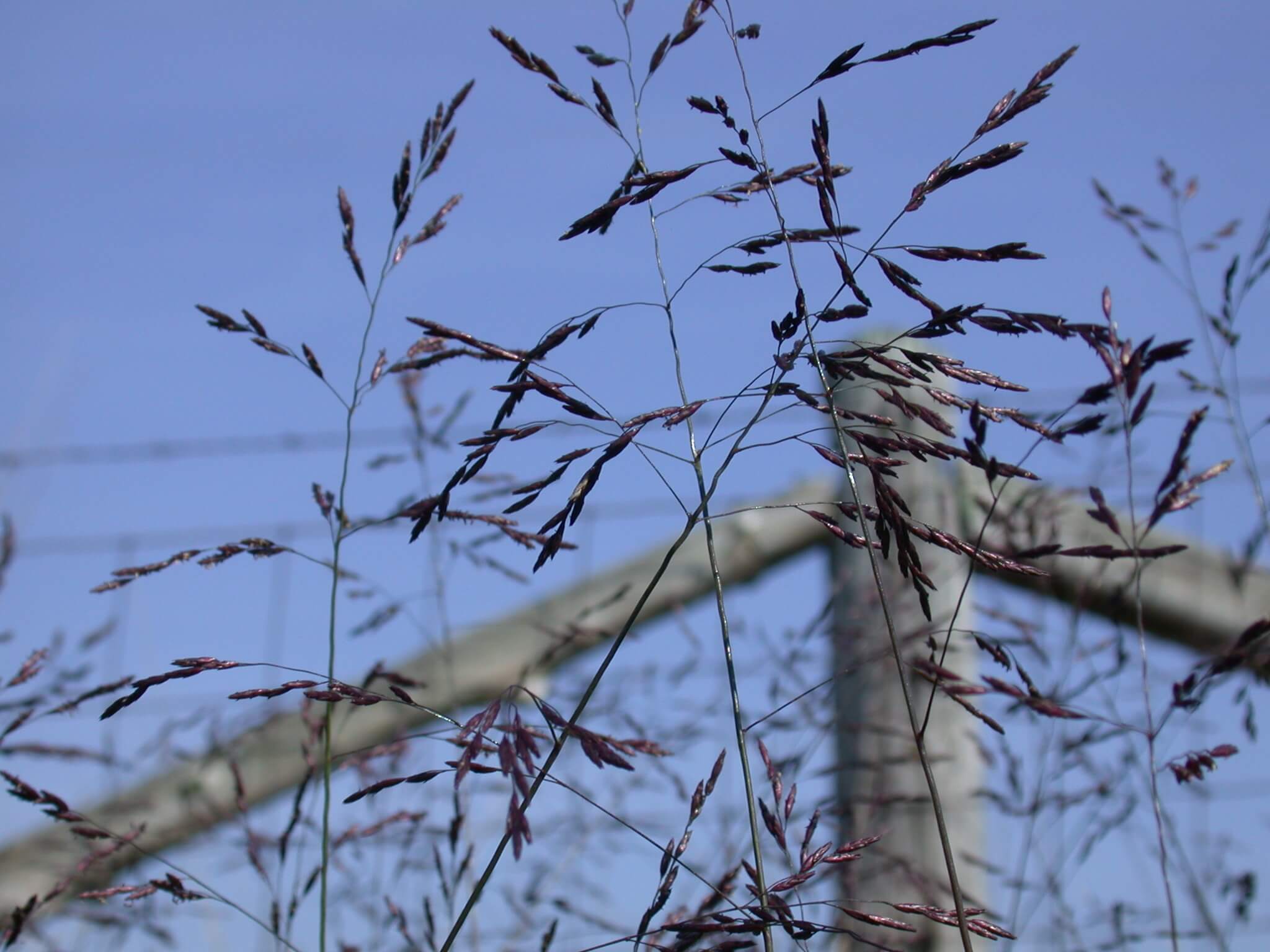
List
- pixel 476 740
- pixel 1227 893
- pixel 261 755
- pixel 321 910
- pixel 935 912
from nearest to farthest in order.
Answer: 1. pixel 476 740
2. pixel 935 912
3. pixel 321 910
4. pixel 1227 893
5. pixel 261 755

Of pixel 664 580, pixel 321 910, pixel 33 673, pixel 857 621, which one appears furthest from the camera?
pixel 664 580

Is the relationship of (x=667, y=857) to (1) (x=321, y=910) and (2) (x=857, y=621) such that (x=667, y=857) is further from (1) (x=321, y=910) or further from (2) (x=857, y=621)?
(2) (x=857, y=621)

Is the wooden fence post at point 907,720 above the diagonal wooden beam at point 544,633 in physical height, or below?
below

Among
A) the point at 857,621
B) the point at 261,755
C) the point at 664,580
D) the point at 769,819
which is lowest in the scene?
the point at 769,819

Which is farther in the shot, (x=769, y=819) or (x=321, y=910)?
(x=321, y=910)

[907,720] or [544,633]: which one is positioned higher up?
[544,633]

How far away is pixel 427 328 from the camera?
1.32 meters

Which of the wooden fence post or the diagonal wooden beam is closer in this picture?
the wooden fence post

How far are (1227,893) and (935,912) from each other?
1.62 metres

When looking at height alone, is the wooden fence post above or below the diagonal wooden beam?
Result: below

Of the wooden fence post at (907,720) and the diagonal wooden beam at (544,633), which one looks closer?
the wooden fence post at (907,720)

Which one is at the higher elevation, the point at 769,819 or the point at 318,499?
the point at 318,499

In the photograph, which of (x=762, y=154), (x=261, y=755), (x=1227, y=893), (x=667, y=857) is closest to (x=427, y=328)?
(x=762, y=154)

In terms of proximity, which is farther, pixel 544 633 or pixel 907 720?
pixel 544 633
